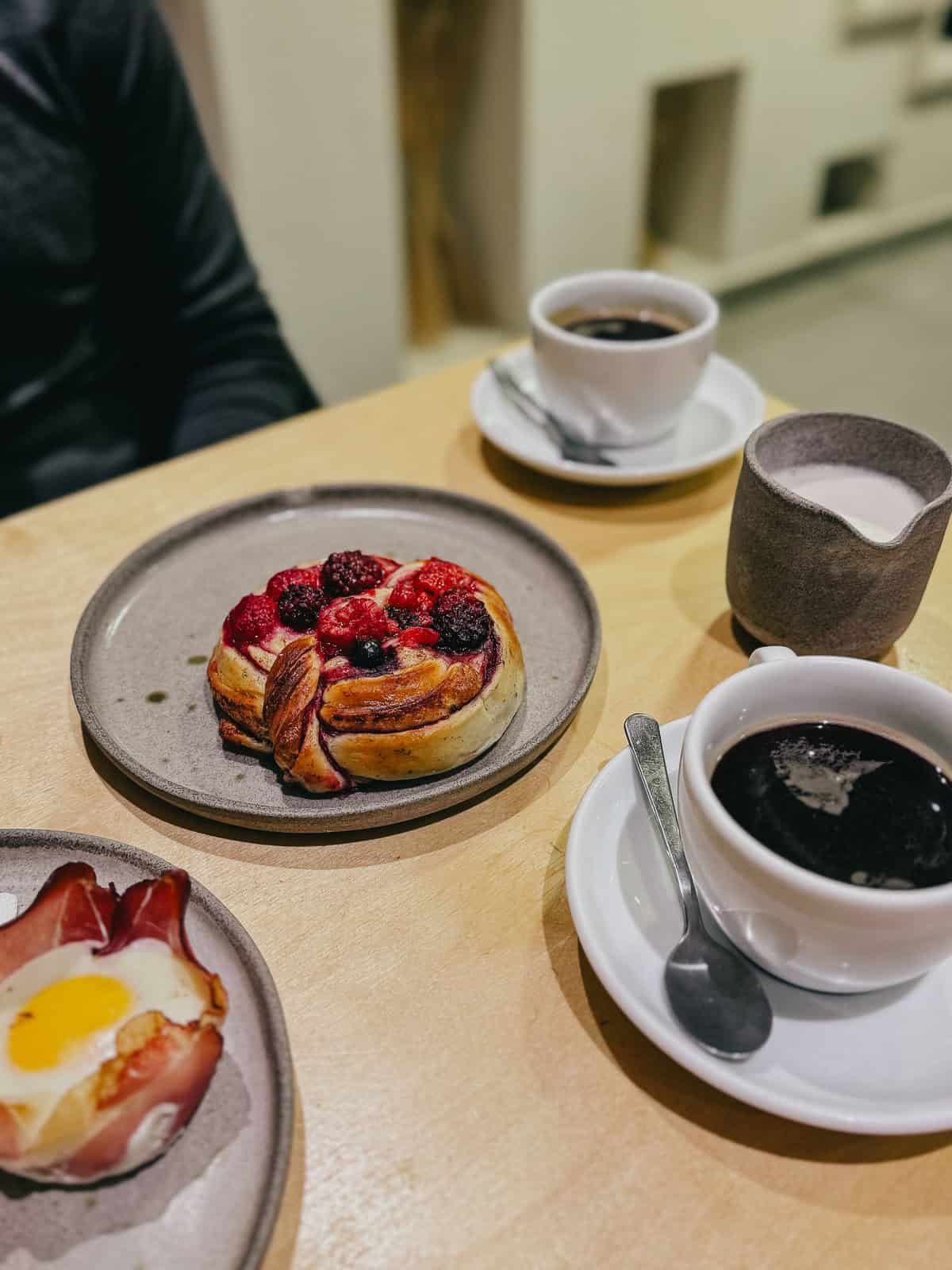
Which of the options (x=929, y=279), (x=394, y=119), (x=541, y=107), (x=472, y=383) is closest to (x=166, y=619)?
(x=472, y=383)

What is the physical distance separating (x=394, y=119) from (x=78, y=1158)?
8.55 ft

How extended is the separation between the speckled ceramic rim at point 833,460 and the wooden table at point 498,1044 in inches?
7.3

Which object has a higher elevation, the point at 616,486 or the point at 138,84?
the point at 138,84

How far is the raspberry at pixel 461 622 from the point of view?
0.85 metres

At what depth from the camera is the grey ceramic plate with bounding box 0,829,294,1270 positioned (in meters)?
0.54

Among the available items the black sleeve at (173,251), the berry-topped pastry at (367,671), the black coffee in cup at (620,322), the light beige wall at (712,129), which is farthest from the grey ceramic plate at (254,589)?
the light beige wall at (712,129)

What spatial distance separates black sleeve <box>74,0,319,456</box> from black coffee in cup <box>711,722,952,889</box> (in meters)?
1.07

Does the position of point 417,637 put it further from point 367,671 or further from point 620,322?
point 620,322

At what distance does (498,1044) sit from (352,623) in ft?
1.18

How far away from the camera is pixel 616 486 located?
4.09 ft

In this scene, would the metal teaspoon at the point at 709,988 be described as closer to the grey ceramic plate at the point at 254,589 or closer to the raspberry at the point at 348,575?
the grey ceramic plate at the point at 254,589

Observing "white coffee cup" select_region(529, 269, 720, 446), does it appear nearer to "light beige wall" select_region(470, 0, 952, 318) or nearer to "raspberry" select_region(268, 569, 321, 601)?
"raspberry" select_region(268, 569, 321, 601)

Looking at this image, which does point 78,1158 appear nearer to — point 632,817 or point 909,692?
point 632,817

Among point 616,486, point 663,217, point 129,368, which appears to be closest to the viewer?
point 616,486
